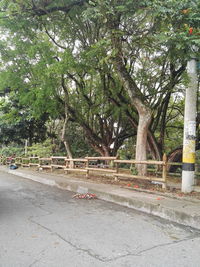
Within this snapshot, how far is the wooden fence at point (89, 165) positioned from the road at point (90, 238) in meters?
2.87

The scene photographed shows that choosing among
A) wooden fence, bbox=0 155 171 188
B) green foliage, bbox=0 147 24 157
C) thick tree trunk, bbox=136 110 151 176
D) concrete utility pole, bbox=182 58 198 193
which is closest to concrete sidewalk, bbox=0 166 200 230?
concrete utility pole, bbox=182 58 198 193

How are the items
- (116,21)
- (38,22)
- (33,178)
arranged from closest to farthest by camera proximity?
(116,21) < (38,22) < (33,178)

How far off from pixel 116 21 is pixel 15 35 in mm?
5359

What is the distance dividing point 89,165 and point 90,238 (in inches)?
359

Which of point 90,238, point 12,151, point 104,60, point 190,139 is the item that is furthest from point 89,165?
point 12,151

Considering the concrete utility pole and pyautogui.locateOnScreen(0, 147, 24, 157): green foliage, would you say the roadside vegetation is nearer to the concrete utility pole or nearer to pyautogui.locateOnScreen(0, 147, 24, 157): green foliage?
the concrete utility pole

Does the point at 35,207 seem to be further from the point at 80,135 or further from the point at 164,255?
the point at 80,135

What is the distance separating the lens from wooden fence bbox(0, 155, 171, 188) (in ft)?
32.0

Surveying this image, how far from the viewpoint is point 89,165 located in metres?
13.3

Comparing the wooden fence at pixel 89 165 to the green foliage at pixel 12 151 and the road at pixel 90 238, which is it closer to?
the green foliage at pixel 12 151

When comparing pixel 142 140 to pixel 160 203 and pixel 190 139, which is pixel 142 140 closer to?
pixel 190 139

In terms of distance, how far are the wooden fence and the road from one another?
2873 mm

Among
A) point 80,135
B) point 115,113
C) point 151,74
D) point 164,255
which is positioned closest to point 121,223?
point 164,255

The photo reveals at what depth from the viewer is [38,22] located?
10.2 metres
